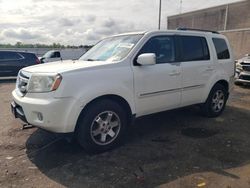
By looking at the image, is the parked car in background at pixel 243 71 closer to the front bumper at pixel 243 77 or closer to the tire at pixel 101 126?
the front bumper at pixel 243 77

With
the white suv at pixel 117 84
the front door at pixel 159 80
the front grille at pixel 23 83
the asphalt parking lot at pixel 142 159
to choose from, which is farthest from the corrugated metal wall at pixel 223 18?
the front grille at pixel 23 83

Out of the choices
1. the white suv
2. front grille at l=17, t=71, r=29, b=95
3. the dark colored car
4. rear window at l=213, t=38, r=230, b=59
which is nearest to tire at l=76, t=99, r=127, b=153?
the white suv

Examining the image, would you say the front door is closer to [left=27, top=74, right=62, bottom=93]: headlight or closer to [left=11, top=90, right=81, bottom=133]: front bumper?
[left=11, top=90, right=81, bottom=133]: front bumper

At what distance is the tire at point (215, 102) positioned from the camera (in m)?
5.87

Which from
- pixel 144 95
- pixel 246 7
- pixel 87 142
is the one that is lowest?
pixel 87 142

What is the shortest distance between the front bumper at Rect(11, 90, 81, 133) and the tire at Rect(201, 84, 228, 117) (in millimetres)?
3285

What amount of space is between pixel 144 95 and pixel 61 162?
171cm

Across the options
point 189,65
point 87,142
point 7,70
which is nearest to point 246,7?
point 7,70

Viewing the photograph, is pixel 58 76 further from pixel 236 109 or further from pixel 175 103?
pixel 236 109

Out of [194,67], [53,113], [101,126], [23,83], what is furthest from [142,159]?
[194,67]

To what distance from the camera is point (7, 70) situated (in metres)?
14.1

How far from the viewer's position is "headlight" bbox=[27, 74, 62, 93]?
3.62 meters

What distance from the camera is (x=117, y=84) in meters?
4.09

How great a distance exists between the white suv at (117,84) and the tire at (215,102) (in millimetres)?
45
